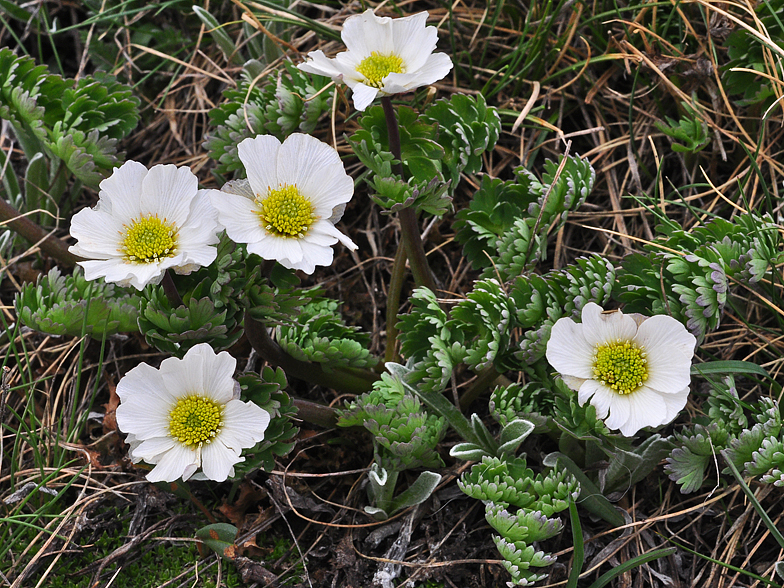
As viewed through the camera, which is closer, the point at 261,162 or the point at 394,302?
the point at 261,162

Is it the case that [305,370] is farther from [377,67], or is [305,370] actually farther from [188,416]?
[377,67]

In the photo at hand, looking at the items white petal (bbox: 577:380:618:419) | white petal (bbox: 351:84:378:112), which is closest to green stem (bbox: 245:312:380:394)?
white petal (bbox: 351:84:378:112)

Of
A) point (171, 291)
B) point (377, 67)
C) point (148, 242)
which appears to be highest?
point (377, 67)

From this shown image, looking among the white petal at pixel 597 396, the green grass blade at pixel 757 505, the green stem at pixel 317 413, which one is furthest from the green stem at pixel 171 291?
the green grass blade at pixel 757 505

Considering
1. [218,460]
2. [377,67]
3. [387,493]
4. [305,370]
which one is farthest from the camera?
[305,370]

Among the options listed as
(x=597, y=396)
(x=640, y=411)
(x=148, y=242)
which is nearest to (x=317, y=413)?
(x=148, y=242)
